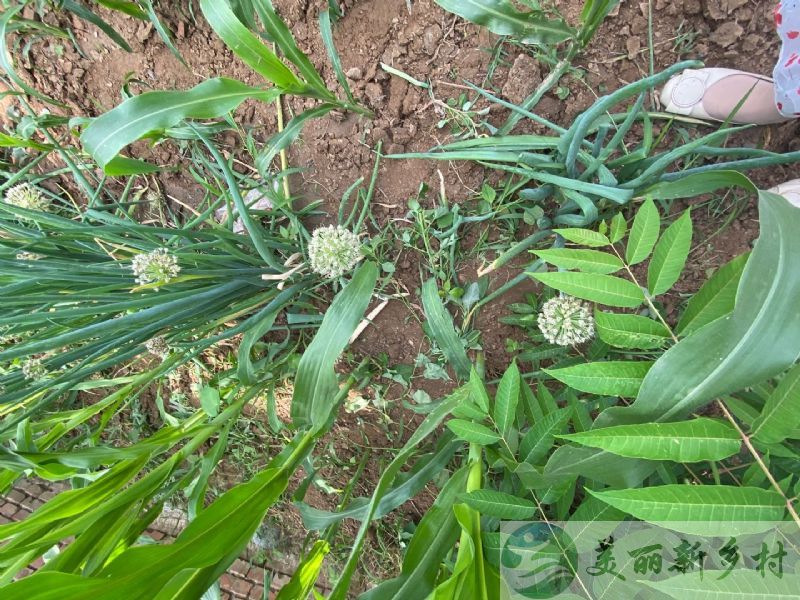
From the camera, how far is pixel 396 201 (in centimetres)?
120

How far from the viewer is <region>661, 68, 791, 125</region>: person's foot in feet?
3.29

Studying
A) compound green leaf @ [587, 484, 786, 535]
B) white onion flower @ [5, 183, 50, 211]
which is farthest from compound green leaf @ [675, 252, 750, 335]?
white onion flower @ [5, 183, 50, 211]

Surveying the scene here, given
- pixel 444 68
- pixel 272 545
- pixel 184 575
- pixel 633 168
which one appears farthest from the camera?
pixel 272 545

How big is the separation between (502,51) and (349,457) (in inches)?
45.0

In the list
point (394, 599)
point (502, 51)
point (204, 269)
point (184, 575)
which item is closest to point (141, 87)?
point (204, 269)

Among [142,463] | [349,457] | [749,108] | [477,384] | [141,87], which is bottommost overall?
[142,463]

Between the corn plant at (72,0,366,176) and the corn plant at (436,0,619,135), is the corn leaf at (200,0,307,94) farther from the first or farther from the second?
the corn plant at (436,0,619,135)

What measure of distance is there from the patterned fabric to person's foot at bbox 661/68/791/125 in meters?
0.05

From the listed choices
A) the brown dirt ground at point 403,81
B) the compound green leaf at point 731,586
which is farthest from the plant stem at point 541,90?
the compound green leaf at point 731,586

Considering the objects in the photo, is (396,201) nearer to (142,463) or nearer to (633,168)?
(633,168)

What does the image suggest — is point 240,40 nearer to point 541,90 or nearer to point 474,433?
point 541,90

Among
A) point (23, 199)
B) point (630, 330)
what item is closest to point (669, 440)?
point (630, 330)

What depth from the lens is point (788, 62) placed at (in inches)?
36.9

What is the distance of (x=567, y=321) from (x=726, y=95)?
0.59 meters
